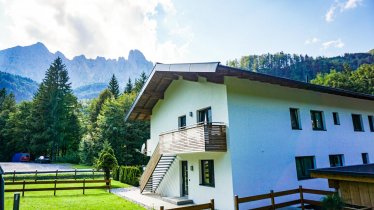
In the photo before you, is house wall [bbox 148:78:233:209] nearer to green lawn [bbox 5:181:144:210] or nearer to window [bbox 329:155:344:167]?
green lawn [bbox 5:181:144:210]

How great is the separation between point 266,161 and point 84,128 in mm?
44465

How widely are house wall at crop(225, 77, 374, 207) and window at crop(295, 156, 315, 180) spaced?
0.91ft

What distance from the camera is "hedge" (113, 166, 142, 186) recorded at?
21975mm

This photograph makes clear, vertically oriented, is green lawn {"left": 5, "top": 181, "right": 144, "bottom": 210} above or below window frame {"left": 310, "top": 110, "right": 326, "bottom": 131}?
below

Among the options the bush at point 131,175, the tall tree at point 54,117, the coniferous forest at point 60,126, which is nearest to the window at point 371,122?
the bush at point 131,175

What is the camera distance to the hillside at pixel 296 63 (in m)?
93.6

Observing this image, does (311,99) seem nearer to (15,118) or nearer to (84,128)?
(84,128)

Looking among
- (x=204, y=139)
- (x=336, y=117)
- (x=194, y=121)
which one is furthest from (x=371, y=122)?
(x=204, y=139)

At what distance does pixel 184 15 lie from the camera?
12227 millimetres

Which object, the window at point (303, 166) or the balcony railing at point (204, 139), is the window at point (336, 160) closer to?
the window at point (303, 166)

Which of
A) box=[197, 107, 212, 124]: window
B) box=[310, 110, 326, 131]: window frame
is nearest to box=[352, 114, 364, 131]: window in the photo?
box=[310, 110, 326, 131]: window frame

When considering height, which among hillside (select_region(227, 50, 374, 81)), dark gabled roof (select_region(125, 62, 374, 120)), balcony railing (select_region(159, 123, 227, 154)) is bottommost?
balcony railing (select_region(159, 123, 227, 154))

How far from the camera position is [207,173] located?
12930mm

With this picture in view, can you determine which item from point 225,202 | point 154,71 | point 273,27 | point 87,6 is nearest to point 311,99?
point 273,27
